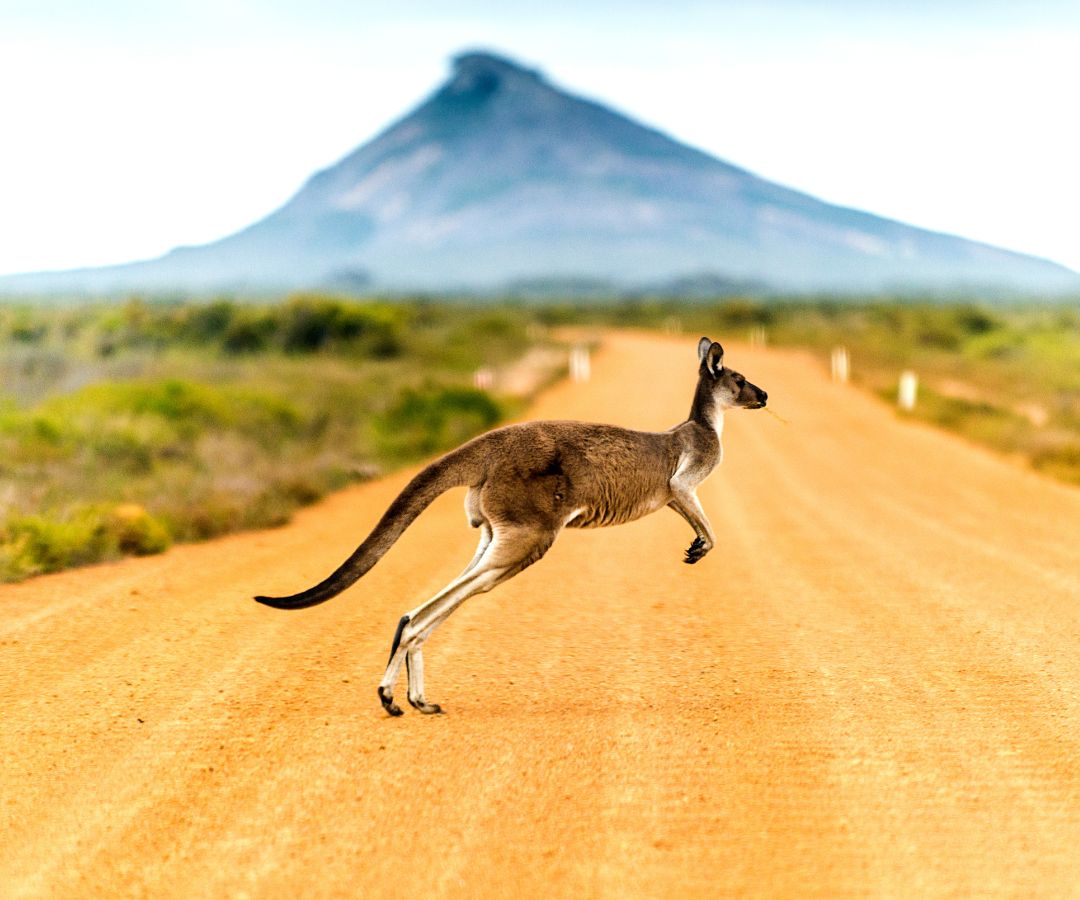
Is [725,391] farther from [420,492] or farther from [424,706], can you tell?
[424,706]

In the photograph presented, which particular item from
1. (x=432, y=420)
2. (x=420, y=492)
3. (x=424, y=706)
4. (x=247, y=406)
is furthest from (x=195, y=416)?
(x=420, y=492)

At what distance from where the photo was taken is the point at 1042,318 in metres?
78.1

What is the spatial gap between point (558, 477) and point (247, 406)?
1822cm

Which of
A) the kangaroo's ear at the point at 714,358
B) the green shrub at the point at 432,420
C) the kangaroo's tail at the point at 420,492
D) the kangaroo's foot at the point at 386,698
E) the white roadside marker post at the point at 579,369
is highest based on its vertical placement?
the kangaroo's ear at the point at 714,358

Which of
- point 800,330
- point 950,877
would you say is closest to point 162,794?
point 950,877

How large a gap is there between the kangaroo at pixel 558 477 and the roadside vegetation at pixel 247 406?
678 centimetres

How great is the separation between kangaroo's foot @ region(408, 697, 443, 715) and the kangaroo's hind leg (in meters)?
0.40

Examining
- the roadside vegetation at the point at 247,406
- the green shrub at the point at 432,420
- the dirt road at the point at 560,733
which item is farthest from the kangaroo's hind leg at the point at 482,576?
the green shrub at the point at 432,420

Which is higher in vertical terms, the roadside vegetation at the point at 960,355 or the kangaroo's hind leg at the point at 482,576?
the kangaroo's hind leg at the point at 482,576

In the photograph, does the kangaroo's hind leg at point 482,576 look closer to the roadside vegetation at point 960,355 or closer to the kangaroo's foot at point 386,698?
the kangaroo's foot at point 386,698

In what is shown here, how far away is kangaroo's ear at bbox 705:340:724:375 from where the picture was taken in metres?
5.01

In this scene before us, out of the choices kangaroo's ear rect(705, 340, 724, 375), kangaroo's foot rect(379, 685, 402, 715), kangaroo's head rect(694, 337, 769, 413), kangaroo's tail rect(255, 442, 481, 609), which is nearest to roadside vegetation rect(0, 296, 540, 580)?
kangaroo's foot rect(379, 685, 402, 715)

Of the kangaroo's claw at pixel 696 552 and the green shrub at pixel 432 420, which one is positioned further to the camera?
the green shrub at pixel 432 420

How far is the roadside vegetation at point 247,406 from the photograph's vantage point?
13914 millimetres
